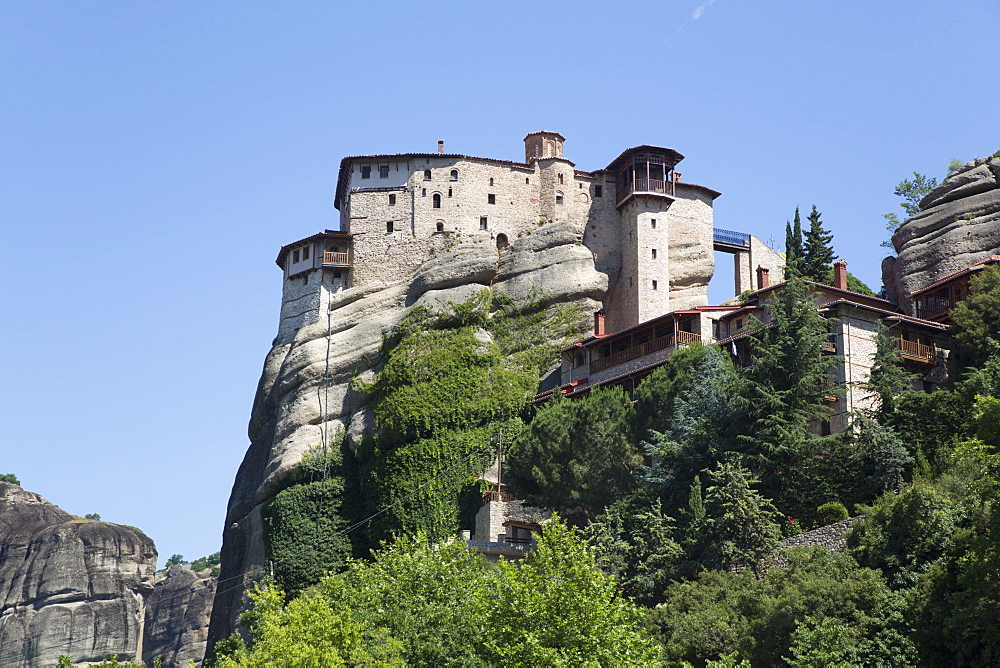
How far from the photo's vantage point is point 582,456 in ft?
178

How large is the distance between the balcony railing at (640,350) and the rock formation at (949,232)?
9724 millimetres

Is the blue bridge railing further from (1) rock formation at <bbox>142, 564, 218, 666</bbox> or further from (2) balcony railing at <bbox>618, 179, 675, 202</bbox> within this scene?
(1) rock formation at <bbox>142, 564, 218, 666</bbox>

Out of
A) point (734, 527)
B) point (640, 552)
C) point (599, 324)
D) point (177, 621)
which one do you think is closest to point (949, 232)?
point (599, 324)

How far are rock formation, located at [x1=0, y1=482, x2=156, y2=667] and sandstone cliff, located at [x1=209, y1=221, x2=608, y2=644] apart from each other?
4206 centimetres

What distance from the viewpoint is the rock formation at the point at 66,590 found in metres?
107

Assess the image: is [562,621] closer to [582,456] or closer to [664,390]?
[582,456]

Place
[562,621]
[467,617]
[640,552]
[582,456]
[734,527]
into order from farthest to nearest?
[582,456] → [640,552] → [734,527] → [467,617] → [562,621]

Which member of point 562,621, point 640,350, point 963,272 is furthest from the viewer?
point 640,350

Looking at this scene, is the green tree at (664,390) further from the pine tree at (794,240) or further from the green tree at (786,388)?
the pine tree at (794,240)

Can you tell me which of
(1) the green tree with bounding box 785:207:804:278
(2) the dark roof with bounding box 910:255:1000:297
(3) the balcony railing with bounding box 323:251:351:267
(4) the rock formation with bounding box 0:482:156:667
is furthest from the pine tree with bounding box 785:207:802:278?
(4) the rock formation with bounding box 0:482:156:667

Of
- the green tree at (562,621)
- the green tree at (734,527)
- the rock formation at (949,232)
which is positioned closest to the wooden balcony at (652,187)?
the rock formation at (949,232)

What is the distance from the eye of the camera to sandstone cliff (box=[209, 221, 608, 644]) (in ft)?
220

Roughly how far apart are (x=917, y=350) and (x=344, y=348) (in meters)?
Answer: 29.5

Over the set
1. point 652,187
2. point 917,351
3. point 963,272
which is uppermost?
point 652,187
